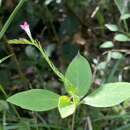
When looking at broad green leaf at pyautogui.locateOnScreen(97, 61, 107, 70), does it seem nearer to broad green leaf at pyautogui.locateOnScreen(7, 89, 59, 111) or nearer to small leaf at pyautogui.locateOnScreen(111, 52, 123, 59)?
small leaf at pyautogui.locateOnScreen(111, 52, 123, 59)

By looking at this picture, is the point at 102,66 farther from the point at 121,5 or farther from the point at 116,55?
the point at 121,5

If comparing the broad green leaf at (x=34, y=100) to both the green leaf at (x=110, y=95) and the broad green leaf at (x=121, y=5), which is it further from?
the broad green leaf at (x=121, y=5)

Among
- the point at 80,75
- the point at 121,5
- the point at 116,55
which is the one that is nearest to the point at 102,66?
the point at 116,55

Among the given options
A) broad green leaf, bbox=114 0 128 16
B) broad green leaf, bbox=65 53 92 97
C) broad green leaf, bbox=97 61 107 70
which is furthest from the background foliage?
broad green leaf, bbox=65 53 92 97

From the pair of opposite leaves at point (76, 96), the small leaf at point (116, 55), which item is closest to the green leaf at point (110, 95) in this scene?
the pair of opposite leaves at point (76, 96)

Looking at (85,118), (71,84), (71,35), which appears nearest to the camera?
(71,84)

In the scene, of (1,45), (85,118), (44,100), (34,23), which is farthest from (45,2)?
(44,100)

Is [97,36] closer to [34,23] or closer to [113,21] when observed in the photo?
[113,21]
